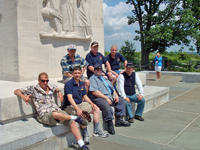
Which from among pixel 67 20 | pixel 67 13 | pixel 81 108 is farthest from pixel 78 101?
pixel 67 13

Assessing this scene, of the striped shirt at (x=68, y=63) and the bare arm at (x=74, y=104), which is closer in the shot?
the bare arm at (x=74, y=104)

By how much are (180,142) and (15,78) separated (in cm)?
465

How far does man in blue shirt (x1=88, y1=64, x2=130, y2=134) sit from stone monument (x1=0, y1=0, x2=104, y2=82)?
2.47 m

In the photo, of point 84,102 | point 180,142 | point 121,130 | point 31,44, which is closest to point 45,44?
point 31,44

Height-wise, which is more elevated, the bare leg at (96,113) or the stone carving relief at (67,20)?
the stone carving relief at (67,20)

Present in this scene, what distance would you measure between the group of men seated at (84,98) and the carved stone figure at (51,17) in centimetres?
175

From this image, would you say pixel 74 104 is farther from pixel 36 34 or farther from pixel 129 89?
pixel 36 34

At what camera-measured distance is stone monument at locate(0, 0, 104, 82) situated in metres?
6.08

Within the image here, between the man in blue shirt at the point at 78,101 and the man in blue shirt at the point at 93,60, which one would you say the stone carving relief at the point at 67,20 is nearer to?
the man in blue shirt at the point at 93,60

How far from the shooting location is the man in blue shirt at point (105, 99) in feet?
14.8

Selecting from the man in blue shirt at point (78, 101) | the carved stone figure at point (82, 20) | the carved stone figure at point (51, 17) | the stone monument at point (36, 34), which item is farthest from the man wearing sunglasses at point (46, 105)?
the carved stone figure at point (82, 20)

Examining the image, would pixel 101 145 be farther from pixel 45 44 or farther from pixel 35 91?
pixel 45 44

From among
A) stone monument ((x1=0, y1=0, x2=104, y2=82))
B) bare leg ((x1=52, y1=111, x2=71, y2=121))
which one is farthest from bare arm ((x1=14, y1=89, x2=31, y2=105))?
stone monument ((x1=0, y1=0, x2=104, y2=82))

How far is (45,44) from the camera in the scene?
6625mm
